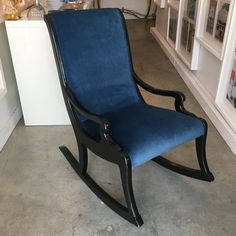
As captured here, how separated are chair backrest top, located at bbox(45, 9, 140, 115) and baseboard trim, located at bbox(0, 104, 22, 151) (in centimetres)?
78

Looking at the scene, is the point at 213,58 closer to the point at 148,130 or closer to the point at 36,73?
the point at 148,130

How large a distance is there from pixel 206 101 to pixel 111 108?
1.07 m

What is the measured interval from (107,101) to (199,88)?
4.12ft

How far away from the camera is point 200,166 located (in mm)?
1629

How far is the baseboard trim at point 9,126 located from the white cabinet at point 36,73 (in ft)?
0.31

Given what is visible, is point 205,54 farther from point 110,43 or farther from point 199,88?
point 110,43

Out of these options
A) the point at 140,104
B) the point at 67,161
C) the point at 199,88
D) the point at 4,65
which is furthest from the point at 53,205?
the point at 199,88

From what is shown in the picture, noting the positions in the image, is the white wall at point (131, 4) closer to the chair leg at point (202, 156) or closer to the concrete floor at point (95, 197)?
the concrete floor at point (95, 197)

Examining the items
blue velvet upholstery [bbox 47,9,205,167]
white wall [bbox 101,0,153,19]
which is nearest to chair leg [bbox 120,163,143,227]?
blue velvet upholstery [bbox 47,9,205,167]

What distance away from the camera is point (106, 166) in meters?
1.81

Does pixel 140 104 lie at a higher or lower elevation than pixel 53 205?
higher

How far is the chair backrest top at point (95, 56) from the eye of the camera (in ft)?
4.96

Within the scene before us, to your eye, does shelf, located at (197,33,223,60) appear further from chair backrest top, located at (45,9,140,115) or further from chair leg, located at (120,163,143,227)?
chair leg, located at (120,163,143,227)

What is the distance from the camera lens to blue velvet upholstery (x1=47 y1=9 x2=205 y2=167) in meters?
1.37
